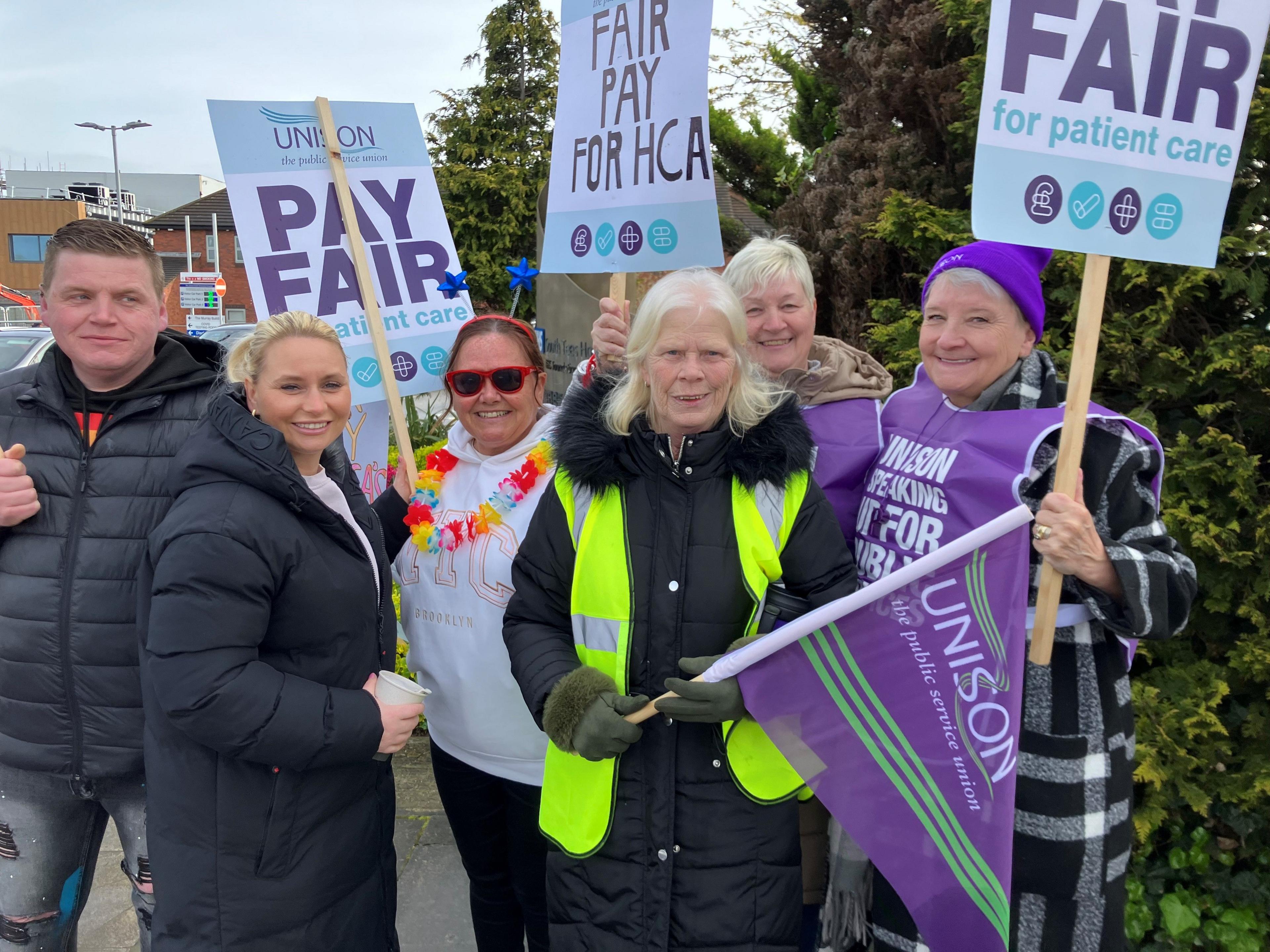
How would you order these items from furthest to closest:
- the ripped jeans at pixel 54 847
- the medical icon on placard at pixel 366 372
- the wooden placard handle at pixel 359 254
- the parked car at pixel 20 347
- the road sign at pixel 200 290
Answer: the road sign at pixel 200 290 < the parked car at pixel 20 347 < the medical icon on placard at pixel 366 372 < the wooden placard handle at pixel 359 254 < the ripped jeans at pixel 54 847

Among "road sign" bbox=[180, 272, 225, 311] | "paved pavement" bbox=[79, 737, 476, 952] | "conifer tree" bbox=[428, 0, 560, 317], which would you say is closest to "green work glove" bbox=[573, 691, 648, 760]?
"paved pavement" bbox=[79, 737, 476, 952]

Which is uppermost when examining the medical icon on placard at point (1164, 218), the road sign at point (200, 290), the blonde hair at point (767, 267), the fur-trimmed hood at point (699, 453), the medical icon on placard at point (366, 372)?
the road sign at point (200, 290)

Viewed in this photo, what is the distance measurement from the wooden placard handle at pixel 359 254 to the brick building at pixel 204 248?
40.0 meters

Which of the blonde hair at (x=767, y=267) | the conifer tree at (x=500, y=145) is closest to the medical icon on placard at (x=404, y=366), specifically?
the blonde hair at (x=767, y=267)

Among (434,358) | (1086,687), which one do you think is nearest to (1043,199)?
(1086,687)

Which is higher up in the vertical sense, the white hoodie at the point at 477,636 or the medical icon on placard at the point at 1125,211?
the medical icon on placard at the point at 1125,211

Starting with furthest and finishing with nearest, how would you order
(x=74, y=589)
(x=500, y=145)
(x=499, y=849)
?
1. (x=500, y=145)
2. (x=499, y=849)
3. (x=74, y=589)

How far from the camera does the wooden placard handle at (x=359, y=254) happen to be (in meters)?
2.93

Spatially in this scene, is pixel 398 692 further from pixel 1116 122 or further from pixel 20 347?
pixel 20 347

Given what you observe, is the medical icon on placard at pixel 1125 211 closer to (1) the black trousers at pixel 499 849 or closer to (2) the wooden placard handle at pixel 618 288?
(2) the wooden placard handle at pixel 618 288

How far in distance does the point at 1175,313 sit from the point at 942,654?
2.18 metres

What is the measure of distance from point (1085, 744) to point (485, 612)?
4.69 feet

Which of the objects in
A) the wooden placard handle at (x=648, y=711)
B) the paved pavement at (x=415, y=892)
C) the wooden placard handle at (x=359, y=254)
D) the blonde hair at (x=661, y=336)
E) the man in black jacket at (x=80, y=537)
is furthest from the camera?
the paved pavement at (x=415, y=892)

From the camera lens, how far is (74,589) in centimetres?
209
